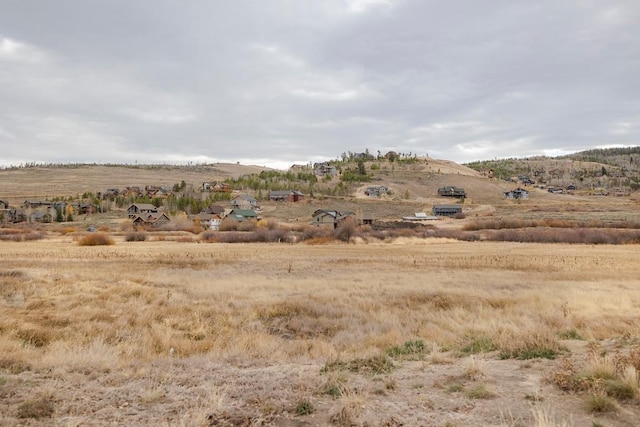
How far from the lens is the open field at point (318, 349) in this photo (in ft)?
23.1

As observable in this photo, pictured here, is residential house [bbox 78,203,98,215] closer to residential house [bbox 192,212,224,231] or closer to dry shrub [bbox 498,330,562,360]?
residential house [bbox 192,212,224,231]

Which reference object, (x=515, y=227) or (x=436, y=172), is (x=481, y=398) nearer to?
(x=515, y=227)

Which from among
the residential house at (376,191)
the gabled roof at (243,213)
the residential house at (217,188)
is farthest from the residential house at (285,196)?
the gabled roof at (243,213)

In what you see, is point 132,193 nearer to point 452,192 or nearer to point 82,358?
point 452,192

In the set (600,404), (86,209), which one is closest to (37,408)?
(600,404)

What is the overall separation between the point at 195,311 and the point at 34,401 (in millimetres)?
10310

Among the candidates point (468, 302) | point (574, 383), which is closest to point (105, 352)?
point (574, 383)

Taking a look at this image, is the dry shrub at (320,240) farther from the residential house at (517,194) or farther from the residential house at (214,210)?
the residential house at (517,194)

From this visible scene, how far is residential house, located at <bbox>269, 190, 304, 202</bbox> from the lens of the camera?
123375 mm

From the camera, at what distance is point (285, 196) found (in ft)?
408

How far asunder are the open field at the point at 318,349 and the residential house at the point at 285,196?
95.6 meters

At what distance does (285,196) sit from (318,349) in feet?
370

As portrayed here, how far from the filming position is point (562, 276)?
27.7 m

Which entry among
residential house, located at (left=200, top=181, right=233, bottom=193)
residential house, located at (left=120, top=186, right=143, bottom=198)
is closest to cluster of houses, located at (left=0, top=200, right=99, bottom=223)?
residential house, located at (left=120, top=186, right=143, bottom=198)
